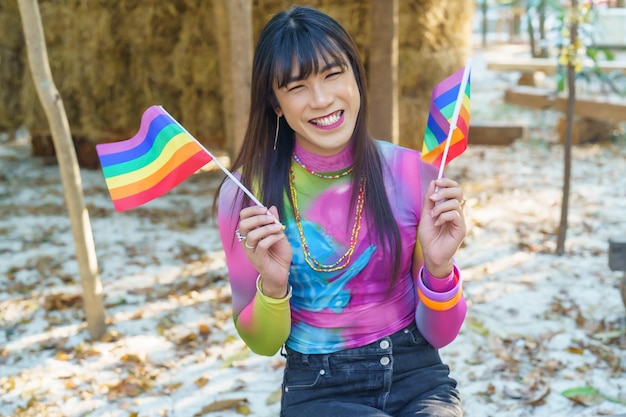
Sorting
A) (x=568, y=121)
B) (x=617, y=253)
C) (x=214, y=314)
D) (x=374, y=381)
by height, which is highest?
(x=568, y=121)

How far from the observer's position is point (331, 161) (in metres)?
1.67

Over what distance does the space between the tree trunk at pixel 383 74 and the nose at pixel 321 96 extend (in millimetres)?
2474

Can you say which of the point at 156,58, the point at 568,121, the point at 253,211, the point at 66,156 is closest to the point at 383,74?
the point at 568,121

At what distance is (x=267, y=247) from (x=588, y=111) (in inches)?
234

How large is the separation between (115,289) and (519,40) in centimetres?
1690

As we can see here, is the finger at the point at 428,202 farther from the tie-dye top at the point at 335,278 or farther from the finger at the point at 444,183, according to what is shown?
the tie-dye top at the point at 335,278

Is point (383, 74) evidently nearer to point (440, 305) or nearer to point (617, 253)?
point (617, 253)

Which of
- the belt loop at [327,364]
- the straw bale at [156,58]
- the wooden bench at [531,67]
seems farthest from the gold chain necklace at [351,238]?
the wooden bench at [531,67]

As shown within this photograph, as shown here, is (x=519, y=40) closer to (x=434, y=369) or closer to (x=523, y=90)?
(x=523, y=90)

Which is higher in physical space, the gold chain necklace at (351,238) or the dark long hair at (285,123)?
the dark long hair at (285,123)

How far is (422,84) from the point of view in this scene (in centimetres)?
498

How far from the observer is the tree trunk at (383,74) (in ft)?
13.0

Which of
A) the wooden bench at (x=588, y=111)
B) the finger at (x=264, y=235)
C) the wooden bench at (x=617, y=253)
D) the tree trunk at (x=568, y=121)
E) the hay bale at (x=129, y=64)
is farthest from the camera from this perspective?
the wooden bench at (x=588, y=111)

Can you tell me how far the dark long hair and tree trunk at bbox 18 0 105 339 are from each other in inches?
59.9
